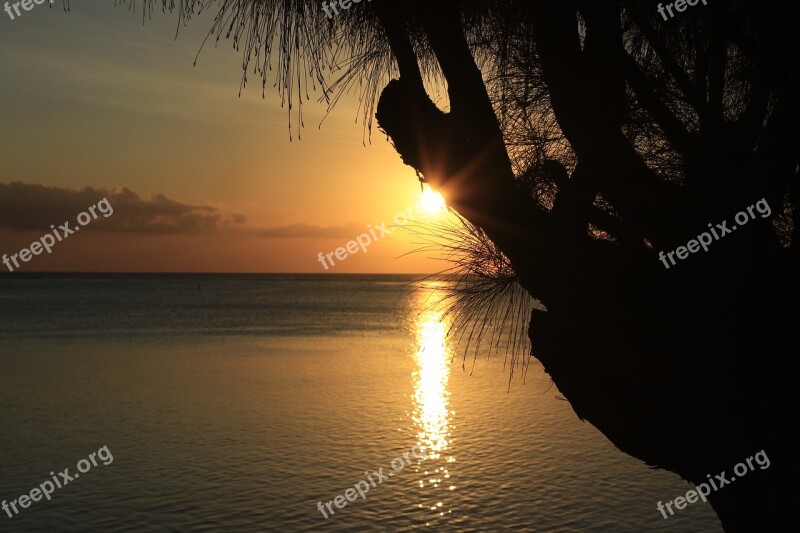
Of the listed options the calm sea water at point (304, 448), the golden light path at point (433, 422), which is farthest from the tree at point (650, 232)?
the golden light path at point (433, 422)

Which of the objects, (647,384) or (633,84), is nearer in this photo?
(647,384)

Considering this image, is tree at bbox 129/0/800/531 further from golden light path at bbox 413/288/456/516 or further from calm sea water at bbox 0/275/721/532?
golden light path at bbox 413/288/456/516

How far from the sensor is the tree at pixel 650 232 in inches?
107

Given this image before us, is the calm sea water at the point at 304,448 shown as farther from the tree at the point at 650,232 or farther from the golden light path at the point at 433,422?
the tree at the point at 650,232

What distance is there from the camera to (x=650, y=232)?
10.2 feet

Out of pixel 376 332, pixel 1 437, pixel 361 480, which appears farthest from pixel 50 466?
pixel 376 332

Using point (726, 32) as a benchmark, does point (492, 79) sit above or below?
above

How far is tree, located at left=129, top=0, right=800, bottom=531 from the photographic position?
8.95 feet

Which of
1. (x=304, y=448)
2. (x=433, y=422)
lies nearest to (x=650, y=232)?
(x=304, y=448)

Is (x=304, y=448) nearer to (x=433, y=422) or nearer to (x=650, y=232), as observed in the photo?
(x=433, y=422)

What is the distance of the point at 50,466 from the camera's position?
16.6m

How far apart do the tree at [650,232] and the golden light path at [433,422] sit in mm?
3056

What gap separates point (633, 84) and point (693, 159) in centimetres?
44

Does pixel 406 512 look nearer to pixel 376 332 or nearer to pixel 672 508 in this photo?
pixel 672 508
